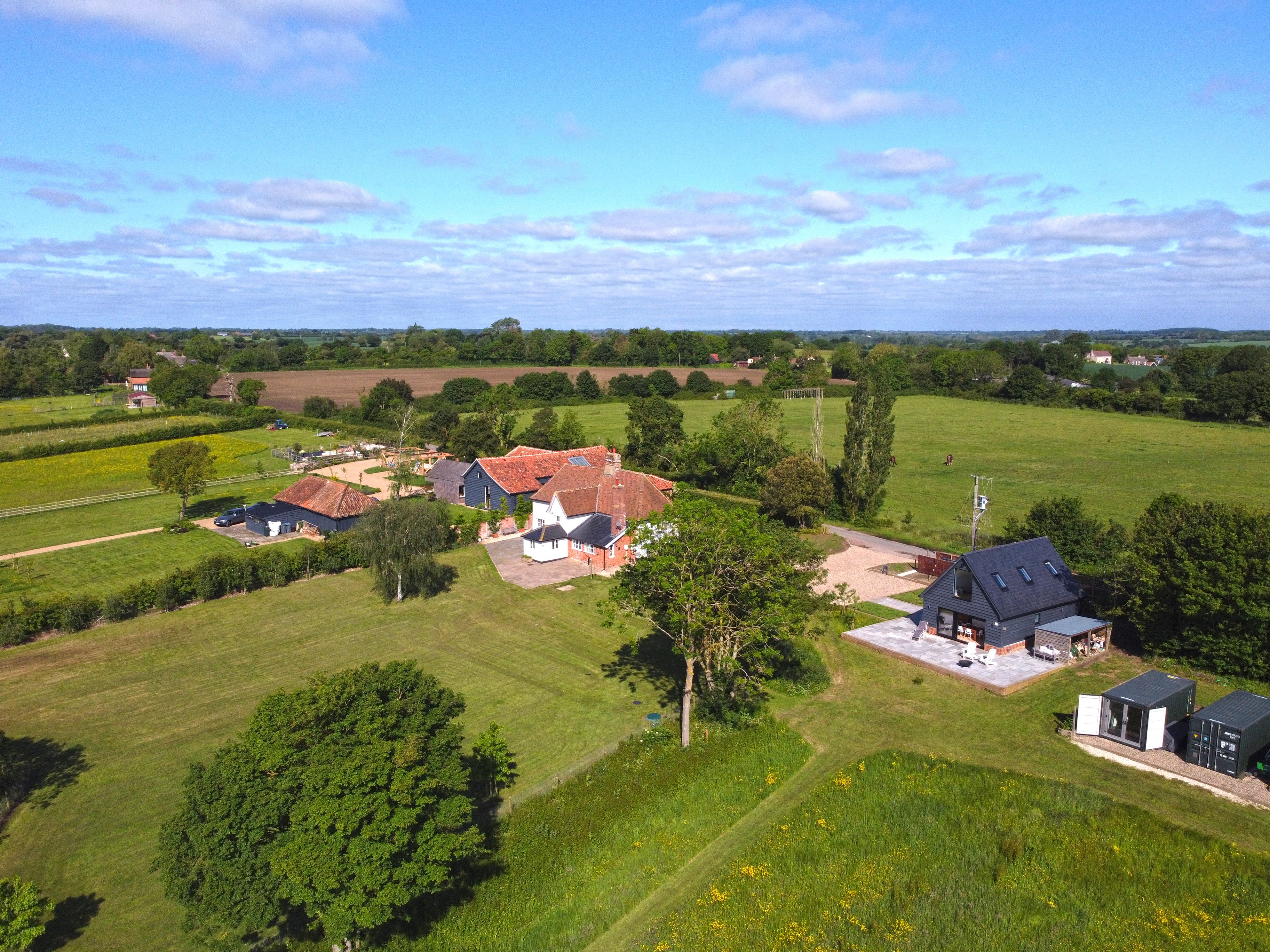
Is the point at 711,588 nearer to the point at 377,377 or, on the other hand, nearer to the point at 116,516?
the point at 116,516

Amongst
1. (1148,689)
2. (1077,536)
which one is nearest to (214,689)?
(1148,689)

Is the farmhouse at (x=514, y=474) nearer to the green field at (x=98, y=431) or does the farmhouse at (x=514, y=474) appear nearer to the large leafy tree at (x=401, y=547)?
the large leafy tree at (x=401, y=547)

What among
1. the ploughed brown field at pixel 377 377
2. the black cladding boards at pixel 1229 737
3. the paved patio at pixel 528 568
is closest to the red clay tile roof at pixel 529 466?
the paved patio at pixel 528 568

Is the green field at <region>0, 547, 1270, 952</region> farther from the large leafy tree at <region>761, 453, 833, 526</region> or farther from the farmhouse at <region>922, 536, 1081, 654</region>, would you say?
the large leafy tree at <region>761, 453, 833, 526</region>

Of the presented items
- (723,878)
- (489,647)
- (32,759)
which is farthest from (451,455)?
(723,878)

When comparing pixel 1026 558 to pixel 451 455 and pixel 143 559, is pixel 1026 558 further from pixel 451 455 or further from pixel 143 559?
pixel 451 455
